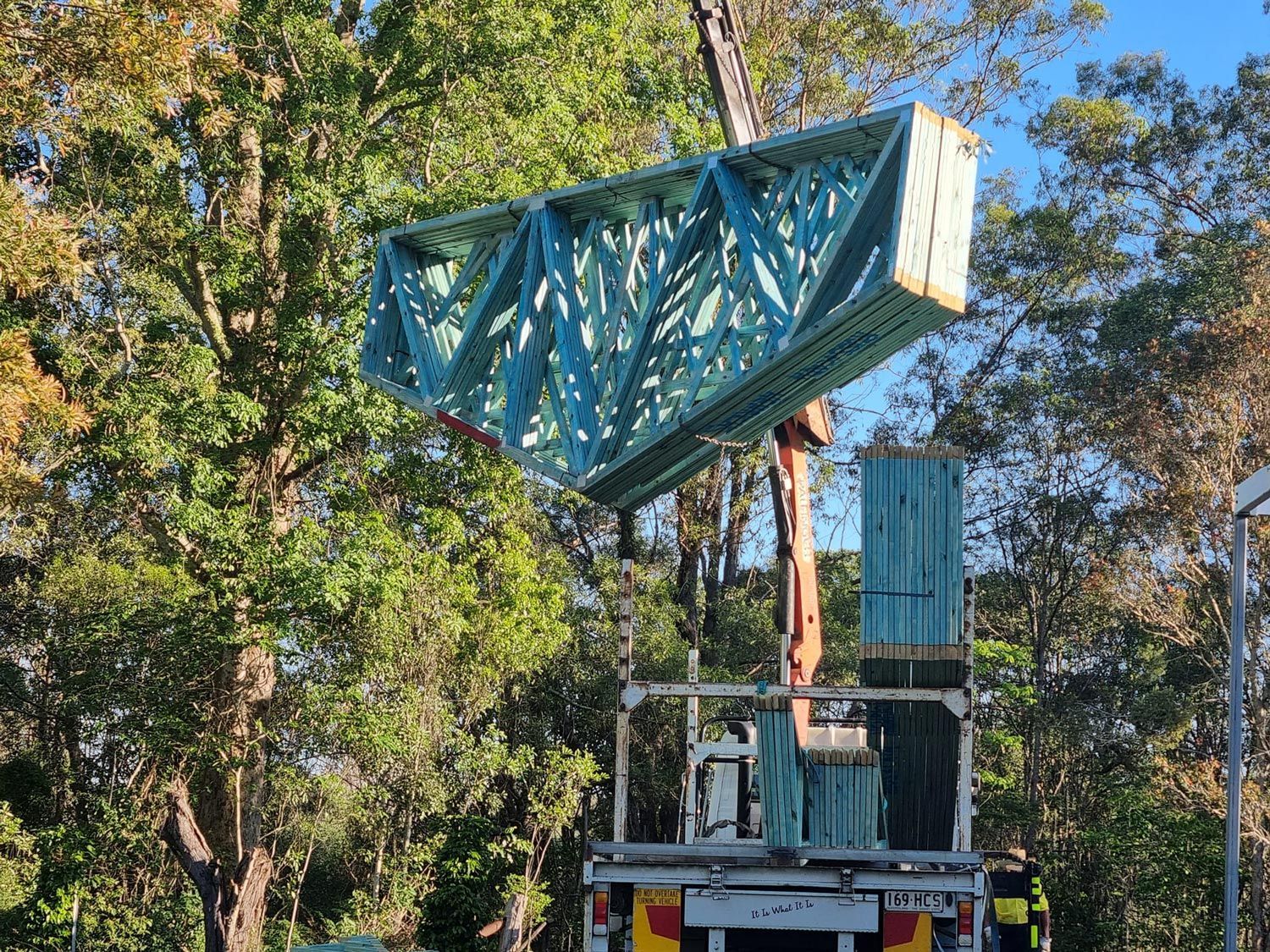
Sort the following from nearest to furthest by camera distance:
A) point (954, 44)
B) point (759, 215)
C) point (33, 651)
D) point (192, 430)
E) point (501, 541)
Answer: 1. point (759, 215)
2. point (192, 430)
3. point (501, 541)
4. point (33, 651)
5. point (954, 44)

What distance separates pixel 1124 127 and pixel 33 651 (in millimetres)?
26435

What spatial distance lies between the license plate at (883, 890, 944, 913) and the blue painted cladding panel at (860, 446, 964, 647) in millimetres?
1578

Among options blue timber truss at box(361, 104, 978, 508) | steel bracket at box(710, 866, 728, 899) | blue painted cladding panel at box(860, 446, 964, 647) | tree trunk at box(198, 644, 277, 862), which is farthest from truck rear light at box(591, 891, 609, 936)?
tree trunk at box(198, 644, 277, 862)

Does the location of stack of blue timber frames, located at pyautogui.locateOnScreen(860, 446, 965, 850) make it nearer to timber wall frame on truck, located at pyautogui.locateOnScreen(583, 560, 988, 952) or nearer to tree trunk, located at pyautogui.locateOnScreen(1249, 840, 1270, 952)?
timber wall frame on truck, located at pyautogui.locateOnScreen(583, 560, 988, 952)

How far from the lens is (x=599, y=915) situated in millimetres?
8477

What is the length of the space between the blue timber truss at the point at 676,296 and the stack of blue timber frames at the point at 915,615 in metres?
1.05

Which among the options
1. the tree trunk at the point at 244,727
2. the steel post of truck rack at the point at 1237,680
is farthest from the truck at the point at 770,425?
the tree trunk at the point at 244,727

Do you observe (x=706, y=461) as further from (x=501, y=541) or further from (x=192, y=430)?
(x=501, y=541)

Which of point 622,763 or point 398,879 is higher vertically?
point 622,763

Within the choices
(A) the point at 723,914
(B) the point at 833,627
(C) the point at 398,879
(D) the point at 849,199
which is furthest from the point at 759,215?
(B) the point at 833,627

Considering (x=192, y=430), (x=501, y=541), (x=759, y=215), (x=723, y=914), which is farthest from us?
(x=501, y=541)

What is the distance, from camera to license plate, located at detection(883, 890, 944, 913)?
823 cm

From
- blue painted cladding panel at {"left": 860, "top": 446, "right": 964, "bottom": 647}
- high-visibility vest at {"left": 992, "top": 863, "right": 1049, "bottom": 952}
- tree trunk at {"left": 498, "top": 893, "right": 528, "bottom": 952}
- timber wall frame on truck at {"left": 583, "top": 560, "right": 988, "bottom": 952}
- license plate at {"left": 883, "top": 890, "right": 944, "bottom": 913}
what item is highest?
blue painted cladding panel at {"left": 860, "top": 446, "right": 964, "bottom": 647}

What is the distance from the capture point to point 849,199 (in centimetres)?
953
